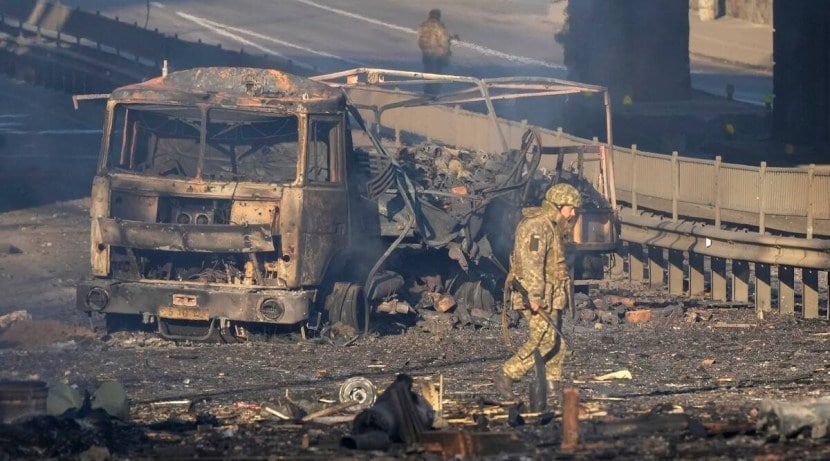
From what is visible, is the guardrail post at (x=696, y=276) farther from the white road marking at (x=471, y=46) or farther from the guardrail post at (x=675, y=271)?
the white road marking at (x=471, y=46)

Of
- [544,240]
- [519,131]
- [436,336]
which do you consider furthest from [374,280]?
[519,131]

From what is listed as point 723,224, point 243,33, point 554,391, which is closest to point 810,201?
point 723,224

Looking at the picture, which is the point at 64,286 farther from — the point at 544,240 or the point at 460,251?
the point at 544,240

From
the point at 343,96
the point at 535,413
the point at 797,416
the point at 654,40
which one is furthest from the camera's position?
the point at 654,40

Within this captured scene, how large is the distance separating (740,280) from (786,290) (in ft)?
2.58

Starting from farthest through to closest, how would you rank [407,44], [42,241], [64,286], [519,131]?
[407,44]
[519,131]
[42,241]
[64,286]

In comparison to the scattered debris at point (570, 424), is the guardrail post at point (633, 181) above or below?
above

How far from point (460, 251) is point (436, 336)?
1.02 meters

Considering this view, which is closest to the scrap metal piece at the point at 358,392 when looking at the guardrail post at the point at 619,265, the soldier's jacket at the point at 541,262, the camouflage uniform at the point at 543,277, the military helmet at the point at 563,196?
the camouflage uniform at the point at 543,277

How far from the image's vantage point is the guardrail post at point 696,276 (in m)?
17.1

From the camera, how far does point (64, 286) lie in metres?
16.5

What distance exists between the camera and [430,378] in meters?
11.8

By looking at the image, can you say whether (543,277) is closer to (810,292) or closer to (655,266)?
(810,292)

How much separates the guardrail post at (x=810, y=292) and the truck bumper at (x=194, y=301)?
5397mm
